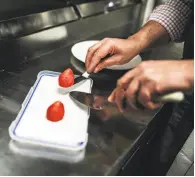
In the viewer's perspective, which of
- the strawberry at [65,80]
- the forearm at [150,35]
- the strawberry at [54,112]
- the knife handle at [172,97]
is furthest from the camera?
the forearm at [150,35]

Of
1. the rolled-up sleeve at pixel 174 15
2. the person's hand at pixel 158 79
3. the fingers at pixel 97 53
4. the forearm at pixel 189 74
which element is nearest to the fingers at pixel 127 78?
the person's hand at pixel 158 79

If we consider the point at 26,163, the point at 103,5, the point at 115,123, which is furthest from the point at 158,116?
the point at 103,5

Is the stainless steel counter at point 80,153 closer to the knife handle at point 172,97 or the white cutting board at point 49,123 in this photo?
the white cutting board at point 49,123

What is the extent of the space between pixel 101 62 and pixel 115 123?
0.27 m

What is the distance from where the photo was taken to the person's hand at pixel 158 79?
57cm

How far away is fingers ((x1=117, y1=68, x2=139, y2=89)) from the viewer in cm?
60

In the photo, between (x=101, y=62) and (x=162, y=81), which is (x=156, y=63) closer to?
(x=162, y=81)

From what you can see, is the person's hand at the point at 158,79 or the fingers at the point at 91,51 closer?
the person's hand at the point at 158,79

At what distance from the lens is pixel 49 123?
708mm

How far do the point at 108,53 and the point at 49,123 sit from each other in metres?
0.38

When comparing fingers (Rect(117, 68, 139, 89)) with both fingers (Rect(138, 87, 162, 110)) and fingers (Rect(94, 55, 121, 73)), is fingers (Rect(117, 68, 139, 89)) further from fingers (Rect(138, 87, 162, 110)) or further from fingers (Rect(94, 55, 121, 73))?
fingers (Rect(94, 55, 121, 73))

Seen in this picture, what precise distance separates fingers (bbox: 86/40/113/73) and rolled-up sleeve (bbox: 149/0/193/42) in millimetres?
267

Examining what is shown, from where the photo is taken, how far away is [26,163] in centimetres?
63

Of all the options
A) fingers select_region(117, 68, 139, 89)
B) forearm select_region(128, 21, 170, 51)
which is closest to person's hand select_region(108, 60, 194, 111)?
fingers select_region(117, 68, 139, 89)
